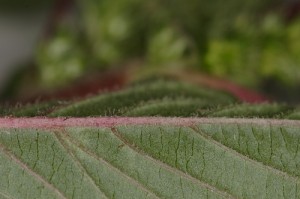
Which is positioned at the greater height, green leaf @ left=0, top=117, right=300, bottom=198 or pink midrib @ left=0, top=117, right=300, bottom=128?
pink midrib @ left=0, top=117, right=300, bottom=128

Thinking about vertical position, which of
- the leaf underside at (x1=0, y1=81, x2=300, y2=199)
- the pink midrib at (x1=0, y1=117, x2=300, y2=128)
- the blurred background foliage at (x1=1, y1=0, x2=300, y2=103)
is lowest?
the leaf underside at (x1=0, y1=81, x2=300, y2=199)

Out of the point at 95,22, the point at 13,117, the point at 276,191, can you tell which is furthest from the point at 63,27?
the point at 276,191

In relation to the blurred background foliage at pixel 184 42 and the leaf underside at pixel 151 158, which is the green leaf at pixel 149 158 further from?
the blurred background foliage at pixel 184 42

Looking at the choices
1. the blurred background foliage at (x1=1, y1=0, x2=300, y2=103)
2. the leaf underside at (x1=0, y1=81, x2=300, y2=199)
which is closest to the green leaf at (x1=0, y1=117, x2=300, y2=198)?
the leaf underside at (x1=0, y1=81, x2=300, y2=199)

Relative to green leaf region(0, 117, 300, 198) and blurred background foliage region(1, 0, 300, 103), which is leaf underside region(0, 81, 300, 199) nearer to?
green leaf region(0, 117, 300, 198)

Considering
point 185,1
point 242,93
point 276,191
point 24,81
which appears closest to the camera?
point 276,191

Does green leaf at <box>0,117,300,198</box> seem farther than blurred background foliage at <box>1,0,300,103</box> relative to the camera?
No

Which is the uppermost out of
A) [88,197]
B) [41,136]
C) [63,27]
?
[63,27]

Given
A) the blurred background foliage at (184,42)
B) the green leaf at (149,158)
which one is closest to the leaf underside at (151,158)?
the green leaf at (149,158)

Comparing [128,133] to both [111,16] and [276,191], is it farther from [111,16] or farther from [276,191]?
[111,16]
